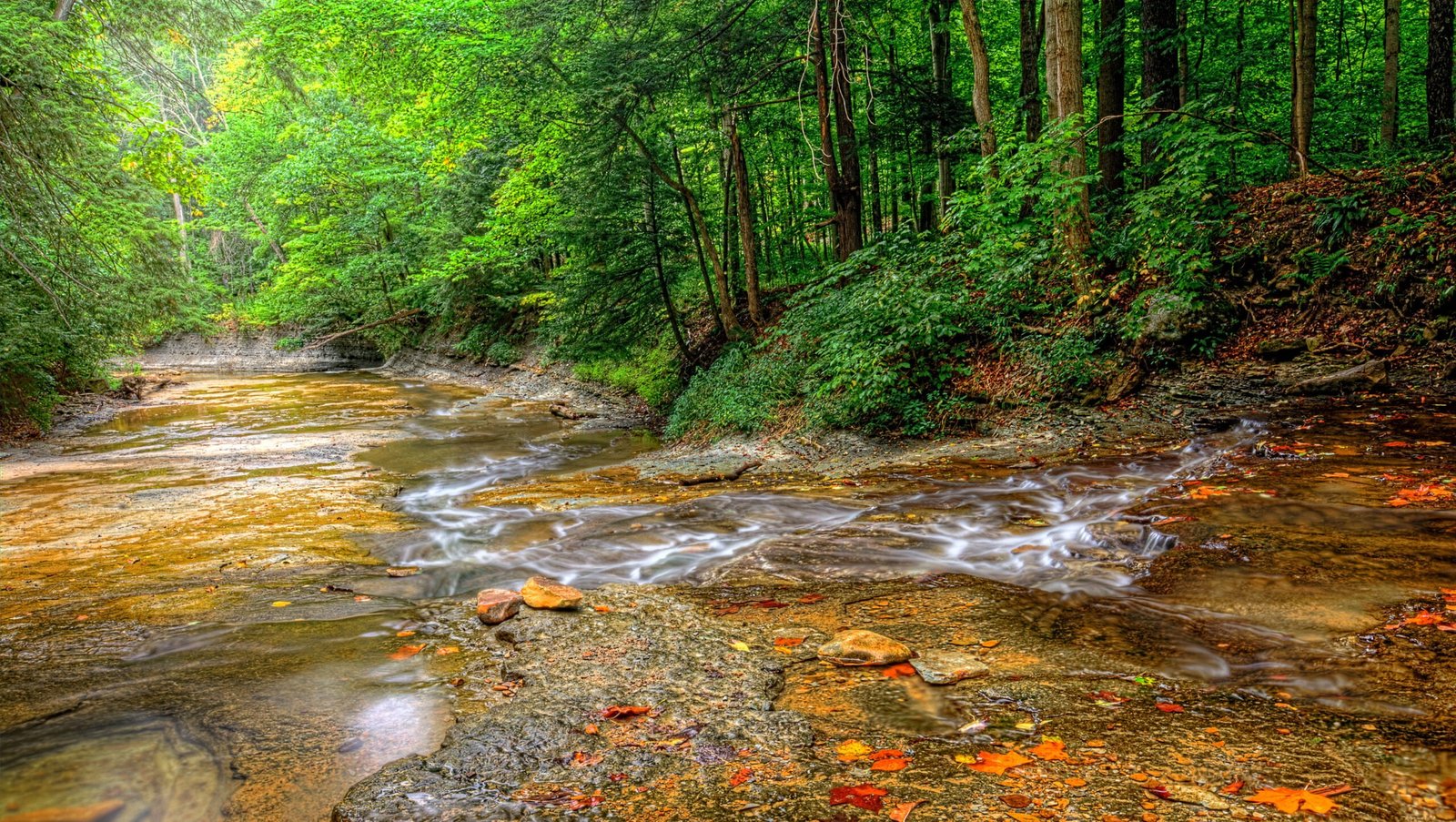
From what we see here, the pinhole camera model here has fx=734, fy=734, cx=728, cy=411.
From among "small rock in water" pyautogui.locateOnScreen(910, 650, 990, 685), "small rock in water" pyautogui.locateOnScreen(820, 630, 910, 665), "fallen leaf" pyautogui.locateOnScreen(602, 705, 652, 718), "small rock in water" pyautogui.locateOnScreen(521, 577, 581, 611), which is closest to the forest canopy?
"small rock in water" pyautogui.locateOnScreen(521, 577, 581, 611)

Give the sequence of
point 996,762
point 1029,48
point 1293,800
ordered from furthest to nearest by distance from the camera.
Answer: point 1029,48
point 996,762
point 1293,800

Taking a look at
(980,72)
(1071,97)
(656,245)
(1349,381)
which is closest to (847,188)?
(980,72)

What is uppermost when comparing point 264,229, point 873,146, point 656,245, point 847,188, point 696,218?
point 264,229

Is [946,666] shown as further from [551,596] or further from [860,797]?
[551,596]

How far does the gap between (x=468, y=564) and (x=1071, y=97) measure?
891cm

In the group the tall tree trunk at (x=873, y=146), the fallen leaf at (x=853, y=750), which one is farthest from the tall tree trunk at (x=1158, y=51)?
the fallen leaf at (x=853, y=750)

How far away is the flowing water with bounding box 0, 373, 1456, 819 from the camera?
3.13 m

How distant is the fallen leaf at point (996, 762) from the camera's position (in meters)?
2.57

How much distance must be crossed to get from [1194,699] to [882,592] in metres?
1.98

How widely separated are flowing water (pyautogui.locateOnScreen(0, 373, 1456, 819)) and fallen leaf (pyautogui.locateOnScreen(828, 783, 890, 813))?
5.58ft

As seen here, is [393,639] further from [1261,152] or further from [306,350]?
[306,350]

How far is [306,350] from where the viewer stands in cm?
3672

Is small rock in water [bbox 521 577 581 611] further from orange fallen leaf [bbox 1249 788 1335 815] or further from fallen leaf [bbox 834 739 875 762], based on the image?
orange fallen leaf [bbox 1249 788 1335 815]

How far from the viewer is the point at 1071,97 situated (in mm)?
9250
